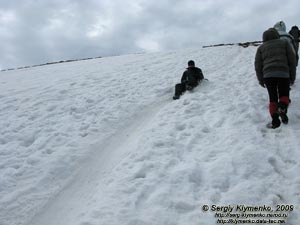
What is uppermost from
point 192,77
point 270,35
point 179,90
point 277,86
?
point 270,35

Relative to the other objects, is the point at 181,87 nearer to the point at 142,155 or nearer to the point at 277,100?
the point at 277,100

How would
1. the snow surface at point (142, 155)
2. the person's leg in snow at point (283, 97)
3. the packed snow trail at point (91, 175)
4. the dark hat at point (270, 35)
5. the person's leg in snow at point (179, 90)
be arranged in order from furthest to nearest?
the person's leg in snow at point (179, 90)
the dark hat at point (270, 35)
the person's leg in snow at point (283, 97)
the packed snow trail at point (91, 175)
the snow surface at point (142, 155)

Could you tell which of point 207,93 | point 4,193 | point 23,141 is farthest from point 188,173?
point 207,93

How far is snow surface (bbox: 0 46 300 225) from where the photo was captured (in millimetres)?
5348

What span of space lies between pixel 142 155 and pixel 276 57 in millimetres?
3988

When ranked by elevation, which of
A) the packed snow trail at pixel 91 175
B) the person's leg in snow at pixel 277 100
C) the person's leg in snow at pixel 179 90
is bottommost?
the packed snow trail at pixel 91 175

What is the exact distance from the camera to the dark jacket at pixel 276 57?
24.7 ft

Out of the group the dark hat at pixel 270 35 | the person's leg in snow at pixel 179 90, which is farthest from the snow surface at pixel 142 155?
the dark hat at pixel 270 35

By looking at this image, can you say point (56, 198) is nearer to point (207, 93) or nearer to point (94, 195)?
point (94, 195)

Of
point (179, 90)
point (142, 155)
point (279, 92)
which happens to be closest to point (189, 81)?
point (179, 90)

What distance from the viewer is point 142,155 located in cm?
707

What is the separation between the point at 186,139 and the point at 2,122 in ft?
19.5

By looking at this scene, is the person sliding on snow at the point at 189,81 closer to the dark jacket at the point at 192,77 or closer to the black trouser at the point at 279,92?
the dark jacket at the point at 192,77

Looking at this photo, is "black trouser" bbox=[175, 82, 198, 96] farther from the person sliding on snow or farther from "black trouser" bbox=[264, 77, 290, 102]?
"black trouser" bbox=[264, 77, 290, 102]
